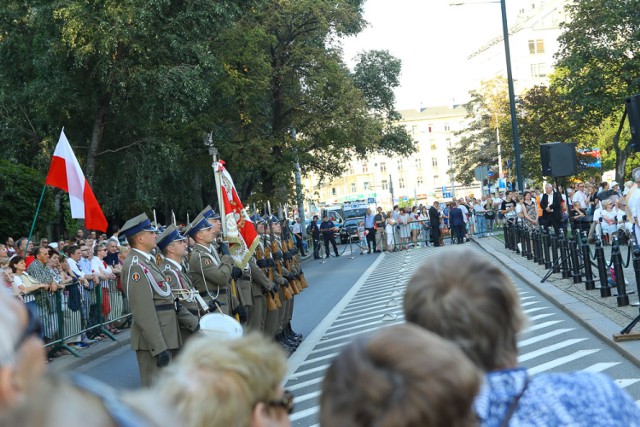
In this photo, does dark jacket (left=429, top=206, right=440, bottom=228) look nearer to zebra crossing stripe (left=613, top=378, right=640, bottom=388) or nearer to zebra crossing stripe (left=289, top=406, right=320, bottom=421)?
zebra crossing stripe (left=613, top=378, right=640, bottom=388)

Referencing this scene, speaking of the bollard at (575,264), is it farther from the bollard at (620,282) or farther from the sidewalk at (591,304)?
the bollard at (620,282)

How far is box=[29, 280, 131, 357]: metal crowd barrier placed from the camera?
47.5ft

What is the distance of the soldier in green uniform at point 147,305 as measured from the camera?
8.50m

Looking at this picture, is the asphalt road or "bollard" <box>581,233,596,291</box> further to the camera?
"bollard" <box>581,233,596,291</box>

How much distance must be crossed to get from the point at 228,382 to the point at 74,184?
517 inches

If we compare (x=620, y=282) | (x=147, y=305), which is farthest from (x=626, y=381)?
(x=620, y=282)

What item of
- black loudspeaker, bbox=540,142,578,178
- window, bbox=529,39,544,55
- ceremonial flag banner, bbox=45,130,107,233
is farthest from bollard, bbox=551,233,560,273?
window, bbox=529,39,544,55

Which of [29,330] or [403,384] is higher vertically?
[29,330]

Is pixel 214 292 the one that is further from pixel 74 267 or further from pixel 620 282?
pixel 74 267

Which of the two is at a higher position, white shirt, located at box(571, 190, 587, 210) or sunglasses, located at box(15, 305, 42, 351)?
sunglasses, located at box(15, 305, 42, 351)

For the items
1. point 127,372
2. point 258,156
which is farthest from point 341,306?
point 258,156

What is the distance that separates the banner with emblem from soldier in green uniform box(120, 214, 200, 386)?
3.57 metres

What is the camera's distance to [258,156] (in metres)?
36.9

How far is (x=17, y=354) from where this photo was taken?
4.12 ft
